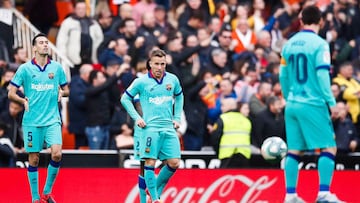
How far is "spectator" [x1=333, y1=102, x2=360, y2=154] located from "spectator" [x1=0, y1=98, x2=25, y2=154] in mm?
6136

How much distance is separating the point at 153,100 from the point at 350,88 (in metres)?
6.89

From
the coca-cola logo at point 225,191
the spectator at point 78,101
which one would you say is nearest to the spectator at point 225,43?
the spectator at point 78,101

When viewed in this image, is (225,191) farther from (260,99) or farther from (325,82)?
(325,82)

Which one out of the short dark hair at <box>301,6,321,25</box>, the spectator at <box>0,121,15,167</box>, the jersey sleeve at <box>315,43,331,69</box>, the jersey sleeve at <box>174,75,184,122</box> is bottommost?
the spectator at <box>0,121,15,167</box>

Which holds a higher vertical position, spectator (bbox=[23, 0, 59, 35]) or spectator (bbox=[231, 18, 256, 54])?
spectator (bbox=[23, 0, 59, 35])

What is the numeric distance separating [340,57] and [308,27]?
32.5ft

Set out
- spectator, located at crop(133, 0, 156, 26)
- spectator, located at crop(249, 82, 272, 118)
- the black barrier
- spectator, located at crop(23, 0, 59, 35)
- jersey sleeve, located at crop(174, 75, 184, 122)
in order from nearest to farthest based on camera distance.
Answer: jersey sleeve, located at crop(174, 75, 184, 122)
the black barrier
spectator, located at crop(249, 82, 272, 118)
spectator, located at crop(133, 0, 156, 26)
spectator, located at crop(23, 0, 59, 35)

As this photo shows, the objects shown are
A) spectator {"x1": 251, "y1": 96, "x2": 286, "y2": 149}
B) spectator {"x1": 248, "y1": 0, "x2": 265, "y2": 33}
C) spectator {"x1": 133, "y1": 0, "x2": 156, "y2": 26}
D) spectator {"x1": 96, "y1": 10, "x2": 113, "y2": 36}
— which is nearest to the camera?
spectator {"x1": 251, "y1": 96, "x2": 286, "y2": 149}

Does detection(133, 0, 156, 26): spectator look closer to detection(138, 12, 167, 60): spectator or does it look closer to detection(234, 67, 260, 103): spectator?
detection(138, 12, 167, 60): spectator

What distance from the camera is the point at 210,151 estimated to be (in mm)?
21672

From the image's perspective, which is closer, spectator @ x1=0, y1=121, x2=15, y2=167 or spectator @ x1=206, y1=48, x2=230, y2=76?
spectator @ x1=0, y1=121, x2=15, y2=167

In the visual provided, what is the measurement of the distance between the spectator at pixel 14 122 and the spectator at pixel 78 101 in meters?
1.11

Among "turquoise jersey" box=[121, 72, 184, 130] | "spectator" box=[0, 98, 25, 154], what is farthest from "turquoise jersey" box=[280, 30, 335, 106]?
"spectator" box=[0, 98, 25, 154]

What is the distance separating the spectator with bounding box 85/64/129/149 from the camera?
21.3 m
